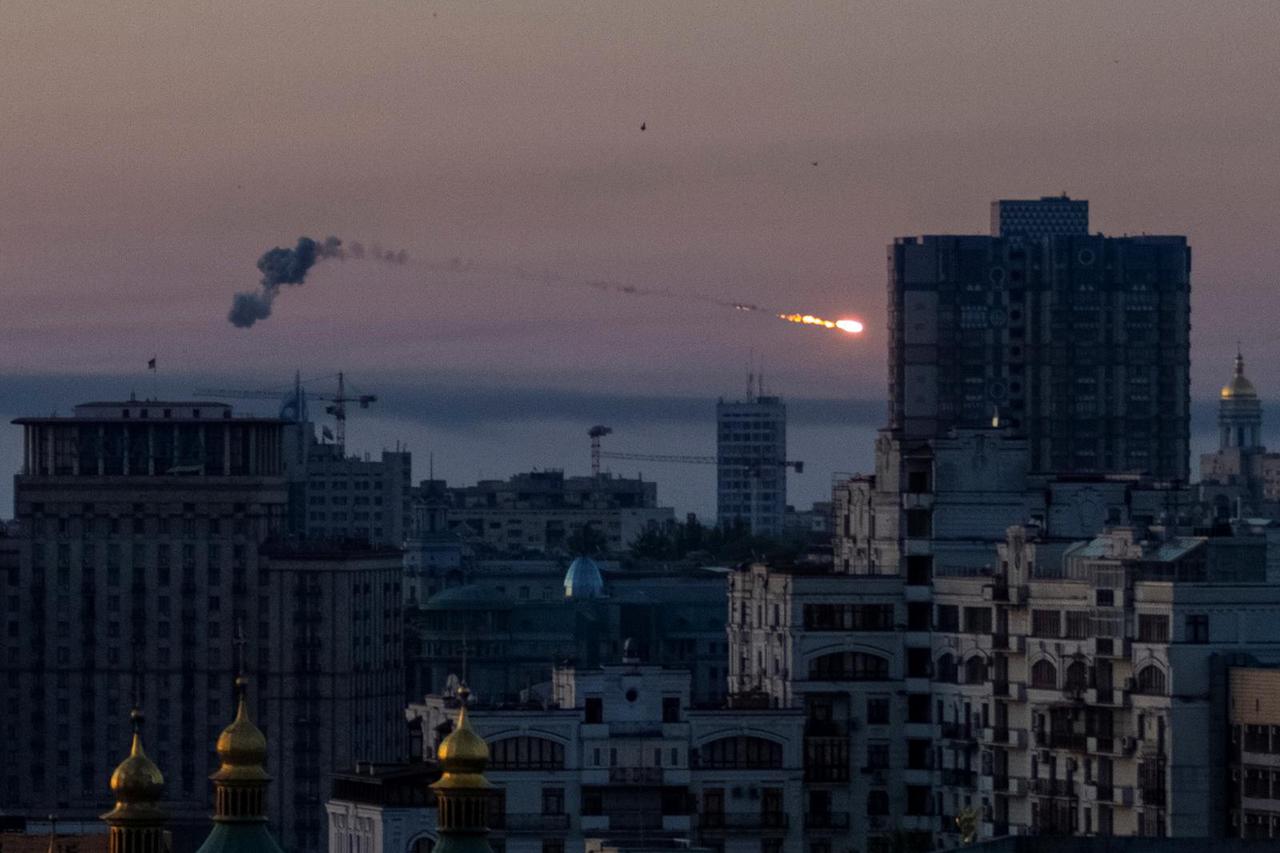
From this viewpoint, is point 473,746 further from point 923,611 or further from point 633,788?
point 923,611

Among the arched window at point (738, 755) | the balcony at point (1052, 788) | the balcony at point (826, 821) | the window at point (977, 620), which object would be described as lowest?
the balcony at point (826, 821)

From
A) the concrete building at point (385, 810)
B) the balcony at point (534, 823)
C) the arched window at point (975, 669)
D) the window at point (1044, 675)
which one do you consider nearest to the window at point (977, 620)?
the arched window at point (975, 669)

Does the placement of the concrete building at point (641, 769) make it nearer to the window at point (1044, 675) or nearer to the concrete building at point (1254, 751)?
the window at point (1044, 675)

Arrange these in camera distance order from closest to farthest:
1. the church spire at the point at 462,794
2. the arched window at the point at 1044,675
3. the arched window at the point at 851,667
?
the church spire at the point at 462,794
the arched window at the point at 1044,675
the arched window at the point at 851,667

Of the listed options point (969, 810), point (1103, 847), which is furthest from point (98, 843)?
point (1103, 847)

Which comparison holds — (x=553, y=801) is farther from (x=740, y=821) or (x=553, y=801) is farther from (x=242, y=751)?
(x=242, y=751)

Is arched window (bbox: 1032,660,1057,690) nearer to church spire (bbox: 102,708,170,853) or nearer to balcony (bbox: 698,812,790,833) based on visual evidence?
balcony (bbox: 698,812,790,833)
